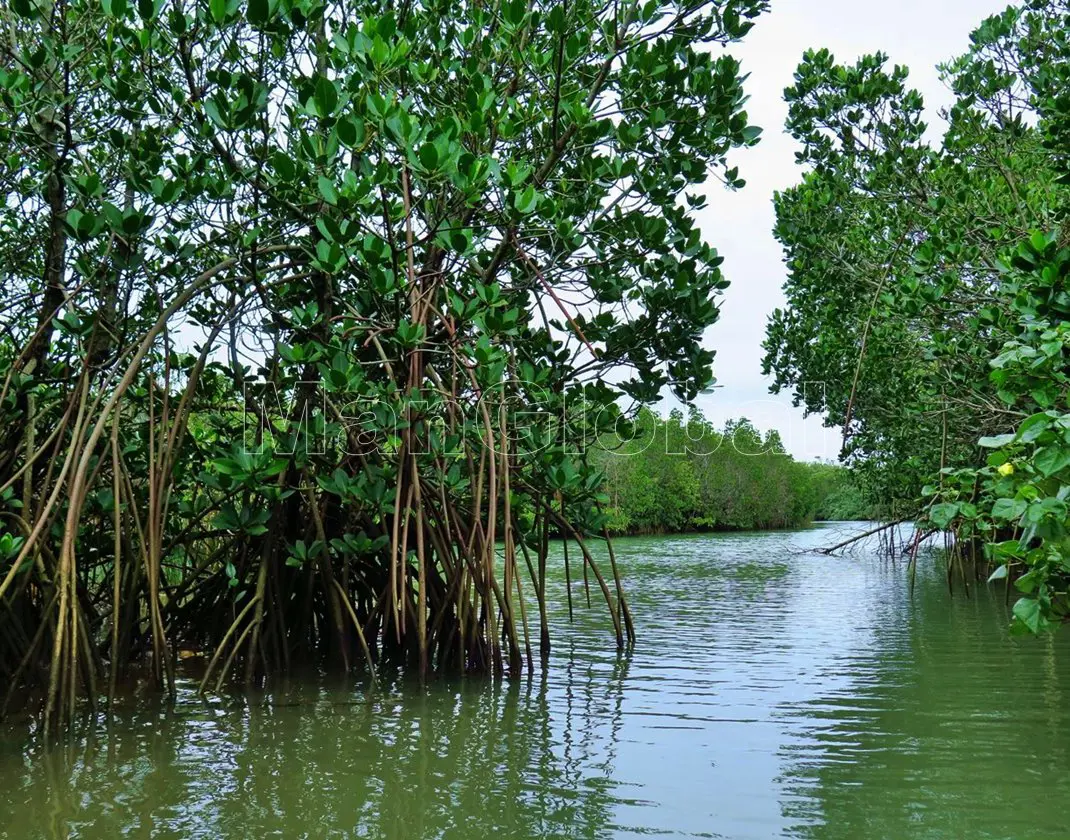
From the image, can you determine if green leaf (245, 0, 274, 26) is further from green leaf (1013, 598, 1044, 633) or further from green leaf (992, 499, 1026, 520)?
green leaf (1013, 598, 1044, 633)

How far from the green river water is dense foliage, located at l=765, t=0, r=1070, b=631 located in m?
0.69

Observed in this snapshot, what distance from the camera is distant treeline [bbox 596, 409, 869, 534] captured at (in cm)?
4234

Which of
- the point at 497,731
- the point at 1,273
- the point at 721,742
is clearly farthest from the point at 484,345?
the point at 1,273

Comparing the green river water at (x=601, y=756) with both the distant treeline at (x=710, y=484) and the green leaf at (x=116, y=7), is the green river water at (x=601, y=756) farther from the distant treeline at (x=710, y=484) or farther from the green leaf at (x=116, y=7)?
the distant treeline at (x=710, y=484)

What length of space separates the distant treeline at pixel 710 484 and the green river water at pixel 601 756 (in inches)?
1325

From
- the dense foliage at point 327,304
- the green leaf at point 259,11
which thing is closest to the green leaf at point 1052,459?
the dense foliage at point 327,304

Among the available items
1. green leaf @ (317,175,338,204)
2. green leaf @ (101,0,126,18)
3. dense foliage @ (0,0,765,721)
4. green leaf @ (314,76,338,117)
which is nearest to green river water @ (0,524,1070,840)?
dense foliage @ (0,0,765,721)

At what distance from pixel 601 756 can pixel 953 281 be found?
4649 millimetres

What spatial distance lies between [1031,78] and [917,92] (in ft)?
4.22

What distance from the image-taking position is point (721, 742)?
438 centimetres

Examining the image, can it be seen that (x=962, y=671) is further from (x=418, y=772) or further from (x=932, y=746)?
(x=418, y=772)


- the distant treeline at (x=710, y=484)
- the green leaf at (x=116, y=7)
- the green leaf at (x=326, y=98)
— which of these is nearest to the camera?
the green leaf at (x=116, y=7)

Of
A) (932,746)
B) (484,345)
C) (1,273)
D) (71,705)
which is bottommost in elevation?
(932,746)

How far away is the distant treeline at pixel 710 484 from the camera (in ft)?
139
